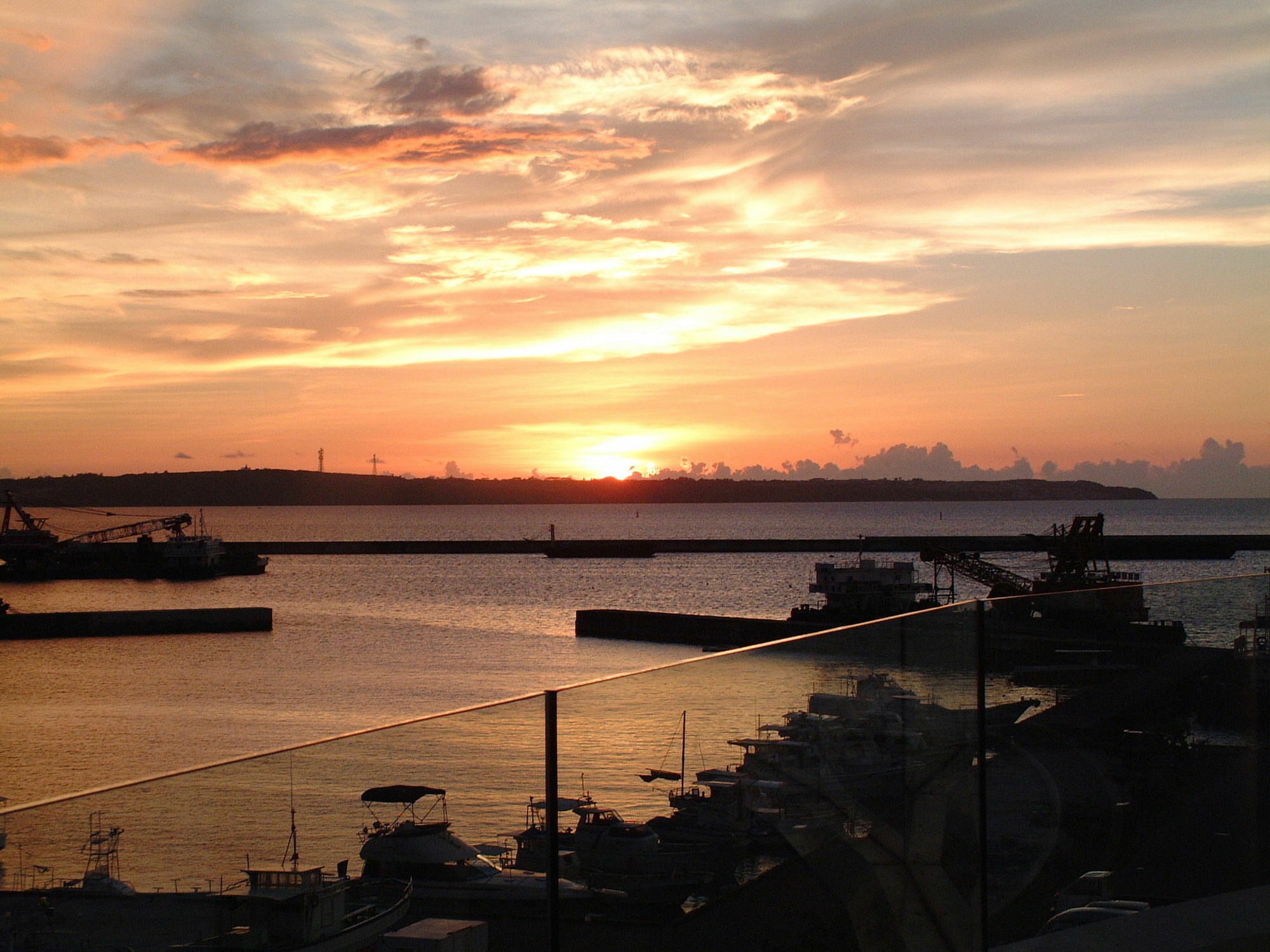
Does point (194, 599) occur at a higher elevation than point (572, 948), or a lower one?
lower

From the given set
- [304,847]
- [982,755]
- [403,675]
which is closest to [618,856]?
[304,847]

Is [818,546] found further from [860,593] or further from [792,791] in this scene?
[792,791]

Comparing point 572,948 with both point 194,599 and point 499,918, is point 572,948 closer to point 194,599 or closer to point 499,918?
point 499,918

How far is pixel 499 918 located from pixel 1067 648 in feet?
7.82

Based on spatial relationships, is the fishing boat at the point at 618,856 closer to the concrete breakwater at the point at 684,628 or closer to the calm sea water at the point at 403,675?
the calm sea water at the point at 403,675

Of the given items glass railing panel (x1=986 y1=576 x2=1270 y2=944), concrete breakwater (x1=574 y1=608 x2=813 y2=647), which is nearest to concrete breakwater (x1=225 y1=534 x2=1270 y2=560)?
concrete breakwater (x1=574 y1=608 x2=813 y2=647)

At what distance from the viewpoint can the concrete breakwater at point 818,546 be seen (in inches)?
4008

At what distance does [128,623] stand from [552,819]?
6614 centimetres

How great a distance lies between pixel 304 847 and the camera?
2260 mm

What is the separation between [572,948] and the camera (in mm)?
2611

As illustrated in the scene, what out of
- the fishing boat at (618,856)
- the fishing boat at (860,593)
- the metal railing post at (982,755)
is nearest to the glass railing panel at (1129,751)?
the metal railing post at (982,755)

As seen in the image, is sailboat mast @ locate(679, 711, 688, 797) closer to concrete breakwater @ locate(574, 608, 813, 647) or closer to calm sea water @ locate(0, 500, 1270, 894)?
calm sea water @ locate(0, 500, 1270, 894)

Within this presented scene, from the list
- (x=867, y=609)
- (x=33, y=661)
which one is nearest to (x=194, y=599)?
→ (x=33, y=661)

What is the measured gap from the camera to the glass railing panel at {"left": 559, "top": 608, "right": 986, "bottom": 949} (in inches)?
105
